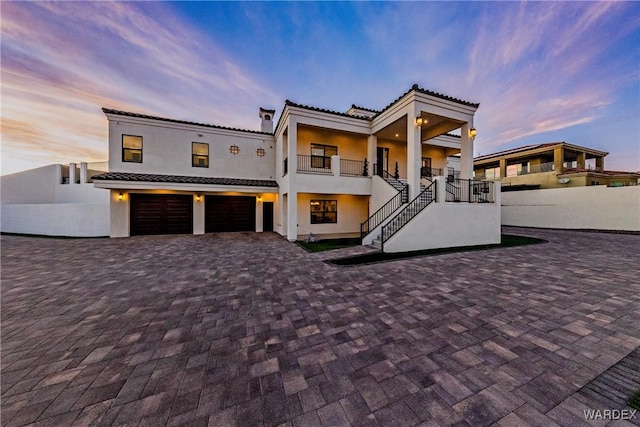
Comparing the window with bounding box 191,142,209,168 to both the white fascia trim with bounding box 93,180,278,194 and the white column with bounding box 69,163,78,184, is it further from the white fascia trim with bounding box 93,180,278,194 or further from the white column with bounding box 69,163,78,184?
the white column with bounding box 69,163,78,184

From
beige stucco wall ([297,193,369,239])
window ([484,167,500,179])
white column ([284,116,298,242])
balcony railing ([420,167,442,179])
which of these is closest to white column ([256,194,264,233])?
beige stucco wall ([297,193,369,239])

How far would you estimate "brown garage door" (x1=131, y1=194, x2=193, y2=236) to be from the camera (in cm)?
1202

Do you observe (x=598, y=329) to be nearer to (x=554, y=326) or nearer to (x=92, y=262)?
(x=554, y=326)

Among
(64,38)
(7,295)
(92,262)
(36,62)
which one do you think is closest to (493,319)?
(7,295)

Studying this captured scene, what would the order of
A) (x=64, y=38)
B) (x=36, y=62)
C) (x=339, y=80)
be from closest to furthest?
(x=64, y=38), (x=36, y=62), (x=339, y=80)

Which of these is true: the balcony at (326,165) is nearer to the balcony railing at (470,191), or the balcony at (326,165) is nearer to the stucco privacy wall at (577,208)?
the balcony railing at (470,191)

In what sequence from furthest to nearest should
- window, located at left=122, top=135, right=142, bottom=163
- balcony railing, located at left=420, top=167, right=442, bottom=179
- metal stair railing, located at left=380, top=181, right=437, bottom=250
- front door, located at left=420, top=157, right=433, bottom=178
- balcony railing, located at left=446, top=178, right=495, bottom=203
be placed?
1. front door, located at left=420, top=157, right=433, bottom=178
2. balcony railing, located at left=420, top=167, right=442, bottom=179
3. window, located at left=122, top=135, right=142, bottom=163
4. balcony railing, located at left=446, top=178, right=495, bottom=203
5. metal stair railing, located at left=380, top=181, right=437, bottom=250

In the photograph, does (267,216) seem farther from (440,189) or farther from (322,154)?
(440,189)

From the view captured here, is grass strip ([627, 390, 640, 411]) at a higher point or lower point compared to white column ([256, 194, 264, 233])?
lower

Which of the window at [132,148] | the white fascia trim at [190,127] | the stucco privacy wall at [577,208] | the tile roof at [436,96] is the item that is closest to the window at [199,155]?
the white fascia trim at [190,127]

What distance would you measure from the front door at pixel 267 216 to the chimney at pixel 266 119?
5.08m

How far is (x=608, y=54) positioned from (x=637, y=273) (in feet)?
45.6

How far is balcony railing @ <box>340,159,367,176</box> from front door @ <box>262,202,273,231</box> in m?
5.37

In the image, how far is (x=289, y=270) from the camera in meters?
A: 5.86
